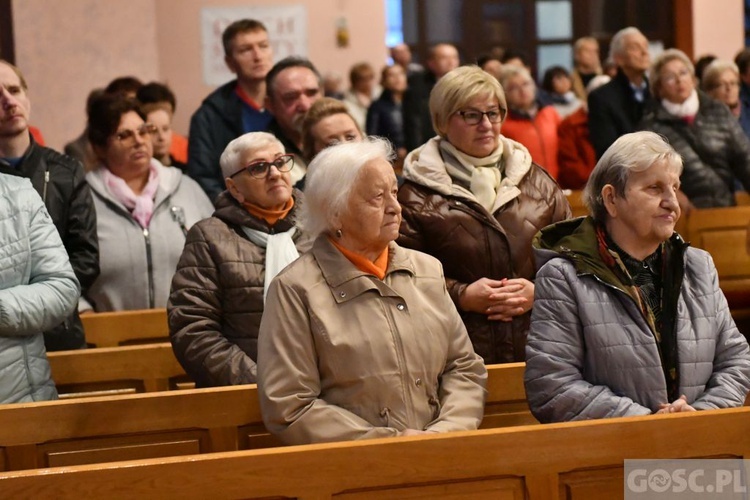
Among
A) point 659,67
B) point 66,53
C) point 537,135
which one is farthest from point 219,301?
point 66,53

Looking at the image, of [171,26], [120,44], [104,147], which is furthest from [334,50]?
[104,147]

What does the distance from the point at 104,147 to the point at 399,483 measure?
7.73 feet

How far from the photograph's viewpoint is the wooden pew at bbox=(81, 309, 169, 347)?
4133 mm

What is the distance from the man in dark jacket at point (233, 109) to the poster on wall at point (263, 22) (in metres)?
5.94

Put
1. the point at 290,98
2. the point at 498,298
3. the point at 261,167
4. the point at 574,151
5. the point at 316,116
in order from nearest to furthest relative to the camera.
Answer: the point at 498,298 < the point at 261,167 < the point at 316,116 < the point at 290,98 < the point at 574,151

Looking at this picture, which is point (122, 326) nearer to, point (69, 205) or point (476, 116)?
point (69, 205)

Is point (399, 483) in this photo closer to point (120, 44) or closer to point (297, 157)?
point (297, 157)

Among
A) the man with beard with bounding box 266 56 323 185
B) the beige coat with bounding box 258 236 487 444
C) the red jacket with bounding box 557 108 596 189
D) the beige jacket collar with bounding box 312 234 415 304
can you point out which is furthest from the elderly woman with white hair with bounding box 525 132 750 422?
the red jacket with bounding box 557 108 596 189

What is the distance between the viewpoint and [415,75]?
8109mm

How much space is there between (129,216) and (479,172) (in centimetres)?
147

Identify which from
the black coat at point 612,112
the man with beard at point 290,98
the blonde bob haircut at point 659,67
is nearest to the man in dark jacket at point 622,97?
the black coat at point 612,112

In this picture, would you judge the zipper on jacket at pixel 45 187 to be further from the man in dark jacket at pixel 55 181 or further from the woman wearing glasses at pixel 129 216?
the woman wearing glasses at pixel 129 216

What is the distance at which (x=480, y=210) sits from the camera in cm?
340

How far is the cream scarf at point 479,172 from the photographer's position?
346 centimetres
